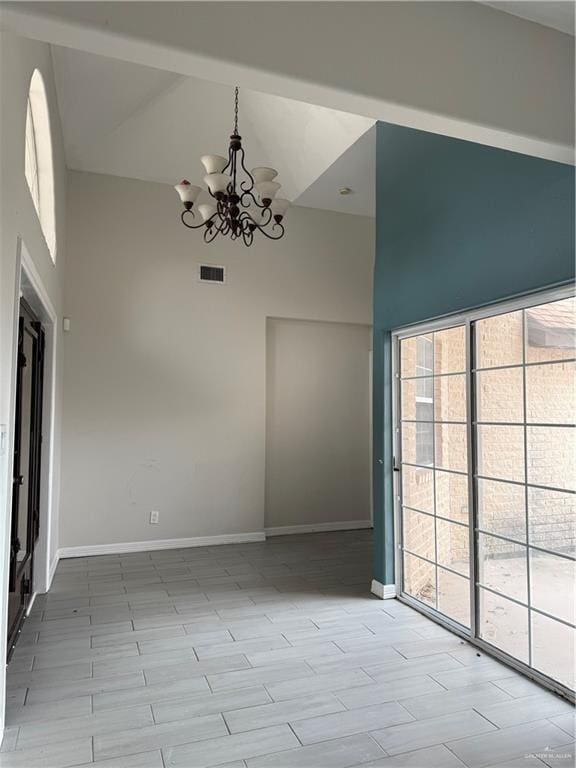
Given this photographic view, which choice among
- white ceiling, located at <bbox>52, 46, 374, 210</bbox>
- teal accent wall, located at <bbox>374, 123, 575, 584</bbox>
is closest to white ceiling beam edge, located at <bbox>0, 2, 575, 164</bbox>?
teal accent wall, located at <bbox>374, 123, 575, 584</bbox>

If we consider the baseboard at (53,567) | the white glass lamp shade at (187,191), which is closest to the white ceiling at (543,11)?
the white glass lamp shade at (187,191)

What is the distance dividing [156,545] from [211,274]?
2867 mm

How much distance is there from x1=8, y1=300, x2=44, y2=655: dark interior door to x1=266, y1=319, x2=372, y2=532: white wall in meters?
2.65

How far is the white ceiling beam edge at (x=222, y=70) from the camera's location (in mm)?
1388

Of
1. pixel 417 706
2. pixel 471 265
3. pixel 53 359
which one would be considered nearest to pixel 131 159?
pixel 53 359

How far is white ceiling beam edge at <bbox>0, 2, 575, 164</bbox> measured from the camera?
1388 mm

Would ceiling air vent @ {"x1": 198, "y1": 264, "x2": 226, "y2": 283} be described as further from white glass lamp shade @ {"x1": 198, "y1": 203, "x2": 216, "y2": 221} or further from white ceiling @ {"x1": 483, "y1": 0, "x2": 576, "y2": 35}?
white ceiling @ {"x1": 483, "y1": 0, "x2": 576, "y2": 35}

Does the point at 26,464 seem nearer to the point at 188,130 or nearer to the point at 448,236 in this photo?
the point at 448,236

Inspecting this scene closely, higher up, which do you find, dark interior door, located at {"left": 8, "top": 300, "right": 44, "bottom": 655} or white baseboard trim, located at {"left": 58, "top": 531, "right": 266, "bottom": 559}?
dark interior door, located at {"left": 8, "top": 300, "right": 44, "bottom": 655}

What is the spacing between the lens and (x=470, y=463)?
315 cm

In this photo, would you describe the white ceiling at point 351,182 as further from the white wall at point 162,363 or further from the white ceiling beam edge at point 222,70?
the white ceiling beam edge at point 222,70

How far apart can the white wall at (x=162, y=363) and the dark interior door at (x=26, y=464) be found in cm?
108

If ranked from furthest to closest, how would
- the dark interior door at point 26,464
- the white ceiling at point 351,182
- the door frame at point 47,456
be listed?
the white ceiling at point 351,182 < the door frame at point 47,456 < the dark interior door at point 26,464

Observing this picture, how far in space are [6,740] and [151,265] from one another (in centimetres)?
419
